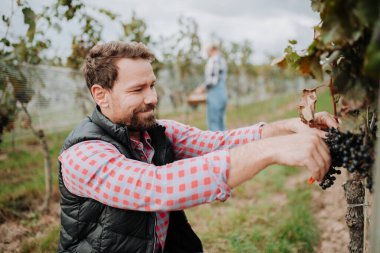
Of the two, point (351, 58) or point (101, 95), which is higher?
point (351, 58)

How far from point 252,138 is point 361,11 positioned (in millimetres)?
1068

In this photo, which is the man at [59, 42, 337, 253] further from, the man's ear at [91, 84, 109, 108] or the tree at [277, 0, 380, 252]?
the tree at [277, 0, 380, 252]

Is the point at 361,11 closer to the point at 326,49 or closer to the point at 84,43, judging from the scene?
the point at 326,49

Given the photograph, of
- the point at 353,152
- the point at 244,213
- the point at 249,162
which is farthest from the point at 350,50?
the point at 244,213

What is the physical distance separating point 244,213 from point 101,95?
2651mm

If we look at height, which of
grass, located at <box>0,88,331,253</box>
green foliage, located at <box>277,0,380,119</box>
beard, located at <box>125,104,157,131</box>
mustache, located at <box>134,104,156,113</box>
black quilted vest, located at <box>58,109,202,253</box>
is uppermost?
green foliage, located at <box>277,0,380,119</box>

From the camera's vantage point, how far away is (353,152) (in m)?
1.20

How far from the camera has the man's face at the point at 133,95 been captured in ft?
5.75

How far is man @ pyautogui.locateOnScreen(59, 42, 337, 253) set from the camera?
4.11ft

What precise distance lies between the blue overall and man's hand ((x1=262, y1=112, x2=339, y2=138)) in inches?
180

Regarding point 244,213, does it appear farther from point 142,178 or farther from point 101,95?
point 142,178

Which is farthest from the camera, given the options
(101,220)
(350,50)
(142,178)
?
(101,220)

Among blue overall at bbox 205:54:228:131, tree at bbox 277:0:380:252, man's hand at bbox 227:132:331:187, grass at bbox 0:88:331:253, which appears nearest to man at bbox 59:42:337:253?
man's hand at bbox 227:132:331:187

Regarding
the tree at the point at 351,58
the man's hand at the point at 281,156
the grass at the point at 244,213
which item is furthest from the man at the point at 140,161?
the grass at the point at 244,213
